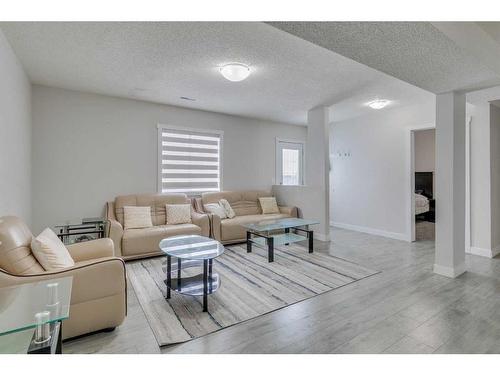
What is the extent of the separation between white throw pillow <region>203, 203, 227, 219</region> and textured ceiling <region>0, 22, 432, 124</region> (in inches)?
74.0

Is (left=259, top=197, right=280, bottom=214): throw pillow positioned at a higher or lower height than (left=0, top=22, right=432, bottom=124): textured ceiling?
lower

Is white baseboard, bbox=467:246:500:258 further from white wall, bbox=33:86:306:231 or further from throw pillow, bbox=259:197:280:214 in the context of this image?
white wall, bbox=33:86:306:231

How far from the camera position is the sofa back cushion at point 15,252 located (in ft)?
5.35

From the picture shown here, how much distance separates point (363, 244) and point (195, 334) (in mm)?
3593

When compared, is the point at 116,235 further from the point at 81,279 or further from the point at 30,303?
the point at 30,303

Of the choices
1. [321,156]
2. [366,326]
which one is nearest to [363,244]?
[321,156]

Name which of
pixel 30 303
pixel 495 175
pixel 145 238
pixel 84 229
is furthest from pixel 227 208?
pixel 495 175

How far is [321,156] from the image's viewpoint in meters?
4.80

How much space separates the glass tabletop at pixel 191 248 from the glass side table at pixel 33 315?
3.45 feet

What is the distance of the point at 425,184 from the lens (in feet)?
24.6

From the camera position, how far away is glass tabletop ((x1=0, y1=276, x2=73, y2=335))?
1164 mm

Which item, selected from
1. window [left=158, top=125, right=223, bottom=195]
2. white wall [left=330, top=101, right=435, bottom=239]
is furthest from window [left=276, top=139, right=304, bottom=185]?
window [left=158, top=125, right=223, bottom=195]

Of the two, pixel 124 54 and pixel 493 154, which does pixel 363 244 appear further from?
pixel 124 54

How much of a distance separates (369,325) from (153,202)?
143 inches
